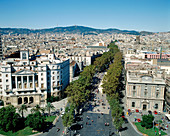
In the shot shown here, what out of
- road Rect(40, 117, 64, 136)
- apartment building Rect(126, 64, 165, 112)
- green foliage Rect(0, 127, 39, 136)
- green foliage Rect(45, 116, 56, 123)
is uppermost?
apartment building Rect(126, 64, 165, 112)

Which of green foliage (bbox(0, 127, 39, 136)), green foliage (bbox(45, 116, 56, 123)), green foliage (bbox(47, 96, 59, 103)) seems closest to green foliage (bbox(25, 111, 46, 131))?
green foliage (bbox(0, 127, 39, 136))

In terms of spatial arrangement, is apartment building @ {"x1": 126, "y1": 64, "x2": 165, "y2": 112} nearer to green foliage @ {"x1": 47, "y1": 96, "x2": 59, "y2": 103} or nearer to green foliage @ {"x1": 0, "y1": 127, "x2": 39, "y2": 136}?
green foliage @ {"x1": 47, "y1": 96, "x2": 59, "y2": 103}

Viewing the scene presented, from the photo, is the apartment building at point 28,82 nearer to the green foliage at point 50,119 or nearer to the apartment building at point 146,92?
the green foliage at point 50,119

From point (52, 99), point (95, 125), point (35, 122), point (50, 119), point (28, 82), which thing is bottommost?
point (50, 119)

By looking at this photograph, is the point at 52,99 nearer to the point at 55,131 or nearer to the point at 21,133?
the point at 55,131

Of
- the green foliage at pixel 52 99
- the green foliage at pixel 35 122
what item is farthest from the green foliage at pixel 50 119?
the green foliage at pixel 52 99

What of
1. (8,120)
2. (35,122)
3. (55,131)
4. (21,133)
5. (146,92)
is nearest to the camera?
(35,122)

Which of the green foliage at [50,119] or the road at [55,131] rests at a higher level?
the green foliage at [50,119]

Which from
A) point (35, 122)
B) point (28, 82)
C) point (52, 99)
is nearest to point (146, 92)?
point (52, 99)

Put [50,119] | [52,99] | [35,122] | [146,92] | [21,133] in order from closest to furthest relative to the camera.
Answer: [35,122] < [21,133] < [50,119] < [146,92] < [52,99]

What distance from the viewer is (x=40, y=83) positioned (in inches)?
2233

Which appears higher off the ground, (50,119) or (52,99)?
(52,99)

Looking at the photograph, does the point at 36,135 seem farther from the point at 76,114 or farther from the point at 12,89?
the point at 12,89

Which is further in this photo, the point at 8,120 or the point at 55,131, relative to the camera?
the point at 55,131
